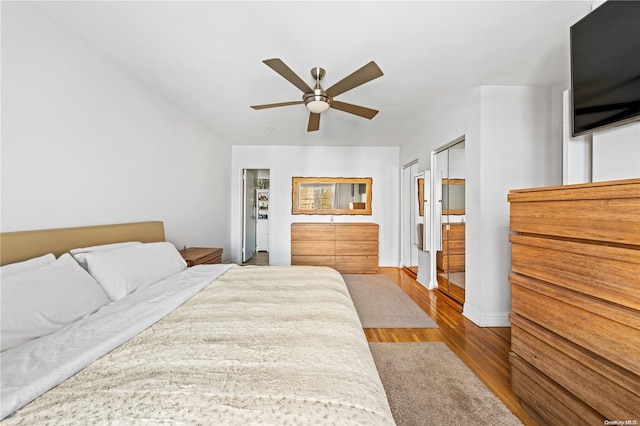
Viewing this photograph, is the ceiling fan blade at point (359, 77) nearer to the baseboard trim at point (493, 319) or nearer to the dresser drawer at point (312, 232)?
the baseboard trim at point (493, 319)

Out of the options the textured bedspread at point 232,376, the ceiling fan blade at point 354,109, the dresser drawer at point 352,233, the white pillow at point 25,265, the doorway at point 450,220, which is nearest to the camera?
the textured bedspread at point 232,376

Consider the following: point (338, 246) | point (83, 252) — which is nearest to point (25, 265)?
point (83, 252)

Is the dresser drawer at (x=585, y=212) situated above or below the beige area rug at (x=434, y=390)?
above

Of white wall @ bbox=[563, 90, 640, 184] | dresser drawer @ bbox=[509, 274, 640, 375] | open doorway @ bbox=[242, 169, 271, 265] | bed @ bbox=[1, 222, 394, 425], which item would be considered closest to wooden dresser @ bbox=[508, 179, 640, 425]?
dresser drawer @ bbox=[509, 274, 640, 375]

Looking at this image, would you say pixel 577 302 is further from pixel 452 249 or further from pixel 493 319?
pixel 452 249

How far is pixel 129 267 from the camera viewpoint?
5.55 feet

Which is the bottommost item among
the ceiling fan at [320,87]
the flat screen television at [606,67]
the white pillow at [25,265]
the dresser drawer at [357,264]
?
the dresser drawer at [357,264]

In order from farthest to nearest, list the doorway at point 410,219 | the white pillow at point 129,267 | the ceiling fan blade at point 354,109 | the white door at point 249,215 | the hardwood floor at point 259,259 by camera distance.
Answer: the hardwood floor at point 259,259, the white door at point 249,215, the doorway at point 410,219, the ceiling fan blade at point 354,109, the white pillow at point 129,267

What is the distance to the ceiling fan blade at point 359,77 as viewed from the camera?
176 cm

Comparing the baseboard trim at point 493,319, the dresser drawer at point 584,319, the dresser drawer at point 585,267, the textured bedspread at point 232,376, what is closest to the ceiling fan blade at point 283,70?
the textured bedspread at point 232,376

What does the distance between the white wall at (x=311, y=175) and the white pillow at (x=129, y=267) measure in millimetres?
3014

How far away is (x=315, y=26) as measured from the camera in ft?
5.70

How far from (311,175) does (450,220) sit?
109 inches

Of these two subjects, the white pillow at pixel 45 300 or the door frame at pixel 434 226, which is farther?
the door frame at pixel 434 226
